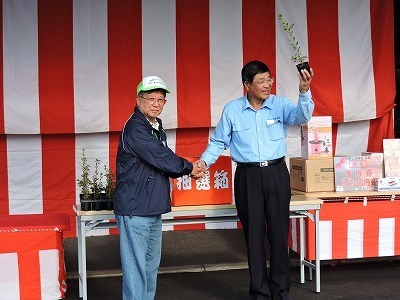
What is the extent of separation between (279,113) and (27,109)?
9.18ft

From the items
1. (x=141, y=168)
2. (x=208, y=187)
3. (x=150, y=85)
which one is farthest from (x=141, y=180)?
(x=208, y=187)

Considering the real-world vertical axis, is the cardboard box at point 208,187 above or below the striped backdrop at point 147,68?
below

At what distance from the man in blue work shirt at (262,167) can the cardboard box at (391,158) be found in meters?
1.41

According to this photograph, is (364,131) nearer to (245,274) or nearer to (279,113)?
(245,274)

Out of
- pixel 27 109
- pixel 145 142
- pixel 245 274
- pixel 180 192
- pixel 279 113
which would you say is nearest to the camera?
pixel 145 142

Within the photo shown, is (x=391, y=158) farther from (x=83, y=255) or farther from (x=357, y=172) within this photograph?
(x=83, y=255)

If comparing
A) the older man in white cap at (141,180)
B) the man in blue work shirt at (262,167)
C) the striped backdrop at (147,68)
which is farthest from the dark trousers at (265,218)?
the striped backdrop at (147,68)

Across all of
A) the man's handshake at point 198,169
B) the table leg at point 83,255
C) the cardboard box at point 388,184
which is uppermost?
the man's handshake at point 198,169

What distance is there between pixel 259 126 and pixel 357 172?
1.37 metres

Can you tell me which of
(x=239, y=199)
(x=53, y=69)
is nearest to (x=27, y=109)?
(x=53, y=69)

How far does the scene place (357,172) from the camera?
5.27 metres

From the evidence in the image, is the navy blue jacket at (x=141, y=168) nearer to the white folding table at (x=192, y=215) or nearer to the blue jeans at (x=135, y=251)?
the blue jeans at (x=135, y=251)

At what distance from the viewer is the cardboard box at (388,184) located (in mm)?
5246

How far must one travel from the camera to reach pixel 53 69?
6.19 metres
